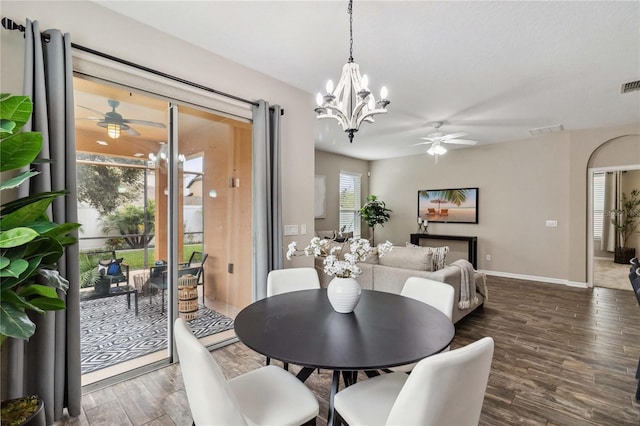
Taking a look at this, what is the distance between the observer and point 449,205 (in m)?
6.91

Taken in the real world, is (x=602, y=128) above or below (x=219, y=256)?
above

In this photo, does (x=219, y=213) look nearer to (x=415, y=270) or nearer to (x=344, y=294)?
(x=415, y=270)

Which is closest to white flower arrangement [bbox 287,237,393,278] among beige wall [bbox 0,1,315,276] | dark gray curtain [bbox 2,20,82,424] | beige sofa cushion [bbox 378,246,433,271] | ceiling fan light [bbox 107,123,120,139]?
dark gray curtain [bbox 2,20,82,424]

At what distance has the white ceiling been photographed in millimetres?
2164

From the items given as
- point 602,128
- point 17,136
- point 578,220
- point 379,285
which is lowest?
point 379,285

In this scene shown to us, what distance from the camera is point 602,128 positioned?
16.5 feet

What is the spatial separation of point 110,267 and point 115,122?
4.31ft

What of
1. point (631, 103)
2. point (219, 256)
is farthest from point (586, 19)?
point (219, 256)

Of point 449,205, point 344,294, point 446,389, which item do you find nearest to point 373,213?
point 449,205

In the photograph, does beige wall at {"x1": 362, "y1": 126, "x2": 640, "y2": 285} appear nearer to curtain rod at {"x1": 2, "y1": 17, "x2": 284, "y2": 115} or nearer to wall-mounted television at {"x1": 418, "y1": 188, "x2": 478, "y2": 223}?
wall-mounted television at {"x1": 418, "y1": 188, "x2": 478, "y2": 223}

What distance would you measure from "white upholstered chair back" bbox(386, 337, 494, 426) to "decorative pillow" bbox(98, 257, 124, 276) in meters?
2.70

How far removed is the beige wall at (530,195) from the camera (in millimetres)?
5277

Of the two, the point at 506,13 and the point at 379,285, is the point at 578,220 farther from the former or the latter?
the point at 506,13

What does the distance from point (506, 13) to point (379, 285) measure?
276 centimetres
